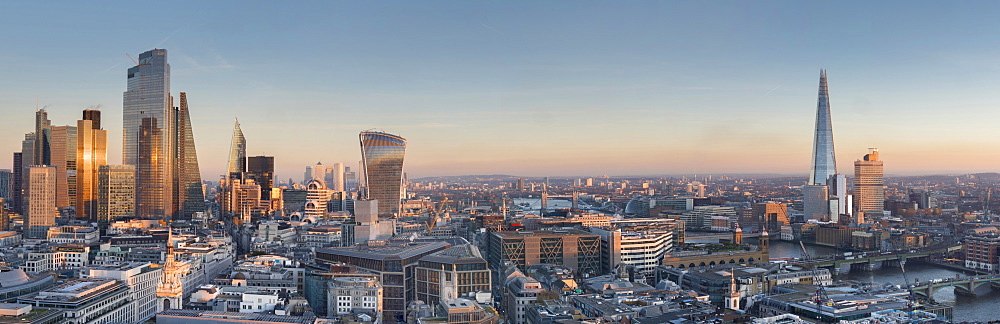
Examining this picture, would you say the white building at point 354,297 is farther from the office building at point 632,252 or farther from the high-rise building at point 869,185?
the high-rise building at point 869,185

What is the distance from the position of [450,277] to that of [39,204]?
141ft

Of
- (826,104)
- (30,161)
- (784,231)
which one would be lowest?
(784,231)

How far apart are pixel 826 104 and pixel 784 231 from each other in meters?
23.2

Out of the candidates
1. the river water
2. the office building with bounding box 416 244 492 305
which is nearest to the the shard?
the river water

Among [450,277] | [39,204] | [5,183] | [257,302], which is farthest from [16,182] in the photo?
[450,277]

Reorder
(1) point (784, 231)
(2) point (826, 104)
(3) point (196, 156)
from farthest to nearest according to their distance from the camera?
(2) point (826, 104) → (3) point (196, 156) → (1) point (784, 231)

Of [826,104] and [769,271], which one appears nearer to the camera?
[769,271]

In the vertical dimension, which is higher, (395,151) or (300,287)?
(395,151)

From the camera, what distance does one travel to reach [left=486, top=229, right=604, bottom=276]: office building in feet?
121

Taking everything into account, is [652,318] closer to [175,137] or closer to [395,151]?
[395,151]

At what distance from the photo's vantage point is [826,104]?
81.5 metres

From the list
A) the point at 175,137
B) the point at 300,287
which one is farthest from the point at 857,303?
the point at 175,137

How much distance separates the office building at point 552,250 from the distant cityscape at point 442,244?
0.11m

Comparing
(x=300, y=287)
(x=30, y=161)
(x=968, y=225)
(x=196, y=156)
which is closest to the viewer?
(x=300, y=287)
